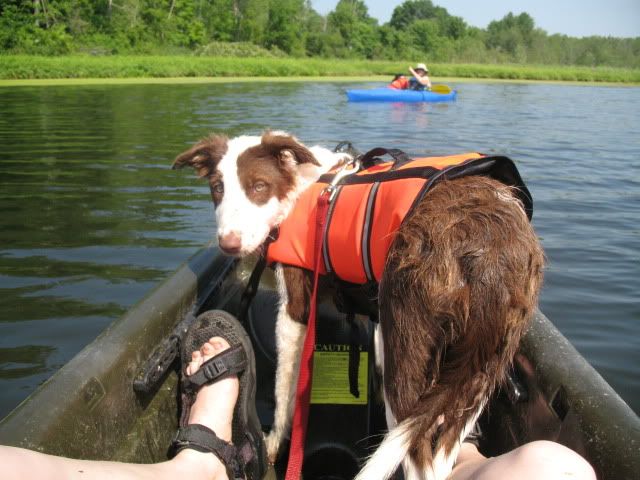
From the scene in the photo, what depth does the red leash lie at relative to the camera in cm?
242

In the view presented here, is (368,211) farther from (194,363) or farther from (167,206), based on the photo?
(167,206)

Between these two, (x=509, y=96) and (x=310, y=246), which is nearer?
(x=310, y=246)

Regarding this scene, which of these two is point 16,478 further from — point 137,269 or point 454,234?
point 137,269

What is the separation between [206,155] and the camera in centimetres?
345

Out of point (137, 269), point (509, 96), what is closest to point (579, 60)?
point (509, 96)

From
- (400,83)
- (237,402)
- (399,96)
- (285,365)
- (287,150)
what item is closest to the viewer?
(237,402)

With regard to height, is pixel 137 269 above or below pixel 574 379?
below

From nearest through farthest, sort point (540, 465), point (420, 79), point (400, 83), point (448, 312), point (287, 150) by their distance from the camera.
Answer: point (540, 465) → point (448, 312) → point (287, 150) → point (420, 79) → point (400, 83)

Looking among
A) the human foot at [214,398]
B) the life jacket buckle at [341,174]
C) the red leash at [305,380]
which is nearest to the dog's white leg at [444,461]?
the red leash at [305,380]

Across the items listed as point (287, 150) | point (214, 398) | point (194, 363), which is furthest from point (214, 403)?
point (287, 150)

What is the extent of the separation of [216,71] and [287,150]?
37.0 metres

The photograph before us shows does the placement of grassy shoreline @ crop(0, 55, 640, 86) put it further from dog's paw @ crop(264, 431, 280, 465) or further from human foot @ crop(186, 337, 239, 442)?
dog's paw @ crop(264, 431, 280, 465)

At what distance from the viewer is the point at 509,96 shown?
27.6 meters

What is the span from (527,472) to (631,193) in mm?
8490
